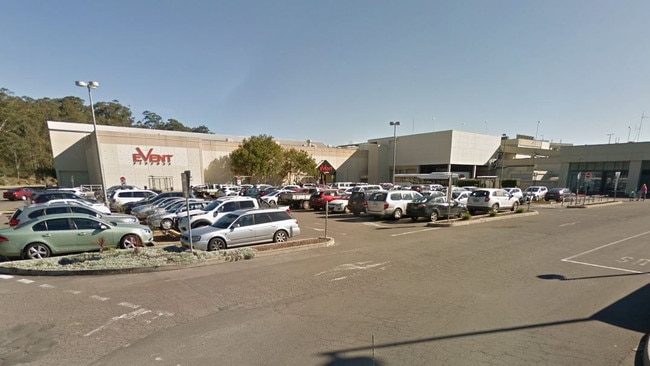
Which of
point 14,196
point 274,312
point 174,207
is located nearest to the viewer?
point 274,312

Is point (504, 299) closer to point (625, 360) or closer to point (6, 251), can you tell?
point (625, 360)

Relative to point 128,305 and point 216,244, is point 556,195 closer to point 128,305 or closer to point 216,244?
point 216,244

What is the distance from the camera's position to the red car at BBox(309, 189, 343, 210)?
2108cm

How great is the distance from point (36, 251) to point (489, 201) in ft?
71.8

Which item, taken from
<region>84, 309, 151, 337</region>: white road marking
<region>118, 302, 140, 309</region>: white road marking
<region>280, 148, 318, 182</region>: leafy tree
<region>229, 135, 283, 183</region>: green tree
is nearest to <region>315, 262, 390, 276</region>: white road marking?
<region>84, 309, 151, 337</region>: white road marking

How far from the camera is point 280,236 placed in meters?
10.5

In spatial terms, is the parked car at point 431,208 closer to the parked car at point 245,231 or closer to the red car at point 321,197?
the red car at point 321,197

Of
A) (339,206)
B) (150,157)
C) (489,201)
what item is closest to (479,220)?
(489,201)

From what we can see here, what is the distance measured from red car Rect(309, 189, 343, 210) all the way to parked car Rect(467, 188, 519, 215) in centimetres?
943

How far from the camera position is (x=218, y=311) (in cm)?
498

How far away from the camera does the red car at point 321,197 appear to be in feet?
69.2

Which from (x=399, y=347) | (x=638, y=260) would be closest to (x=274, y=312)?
(x=399, y=347)

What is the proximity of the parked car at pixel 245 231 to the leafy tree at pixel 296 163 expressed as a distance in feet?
136

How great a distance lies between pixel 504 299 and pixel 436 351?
8.62 ft
